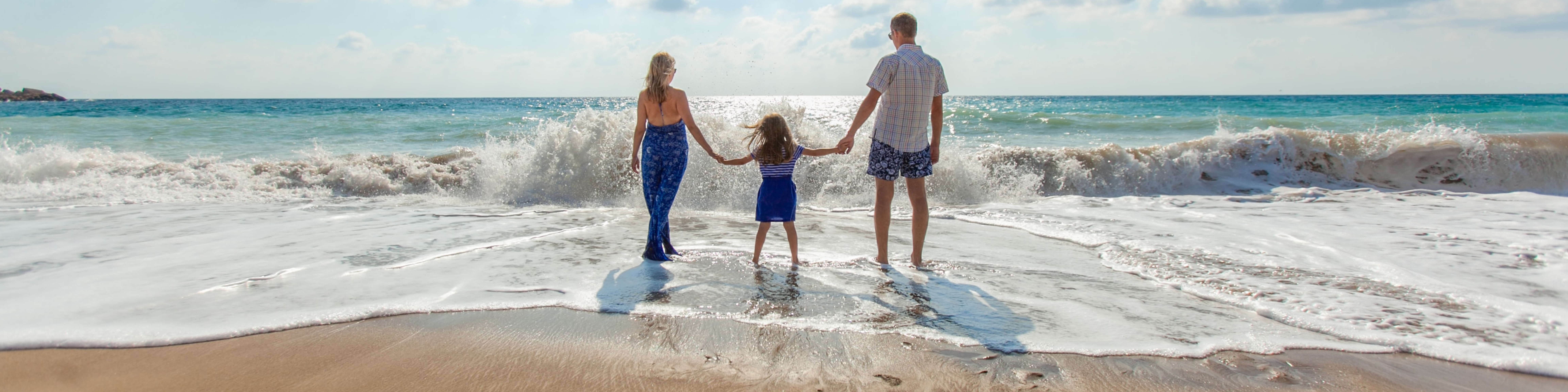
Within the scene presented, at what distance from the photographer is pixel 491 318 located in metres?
3.25

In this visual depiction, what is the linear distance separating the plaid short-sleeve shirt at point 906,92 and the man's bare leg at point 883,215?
0.30 meters

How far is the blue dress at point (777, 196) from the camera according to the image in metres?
4.24

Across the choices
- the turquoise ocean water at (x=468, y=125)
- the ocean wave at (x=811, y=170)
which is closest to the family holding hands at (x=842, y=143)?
the ocean wave at (x=811, y=170)

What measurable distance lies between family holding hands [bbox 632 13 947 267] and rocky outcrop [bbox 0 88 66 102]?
6874 centimetres

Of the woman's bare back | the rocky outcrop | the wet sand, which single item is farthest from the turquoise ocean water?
the rocky outcrop

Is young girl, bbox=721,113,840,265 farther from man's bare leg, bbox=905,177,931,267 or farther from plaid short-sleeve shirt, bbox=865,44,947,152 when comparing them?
man's bare leg, bbox=905,177,931,267

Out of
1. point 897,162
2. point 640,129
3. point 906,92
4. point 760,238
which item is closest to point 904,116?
point 906,92

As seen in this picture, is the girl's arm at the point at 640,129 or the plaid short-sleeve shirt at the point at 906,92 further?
the girl's arm at the point at 640,129

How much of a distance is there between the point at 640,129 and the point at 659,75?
487 millimetres

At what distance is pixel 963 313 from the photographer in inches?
131

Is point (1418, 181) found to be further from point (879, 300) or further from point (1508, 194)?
point (879, 300)

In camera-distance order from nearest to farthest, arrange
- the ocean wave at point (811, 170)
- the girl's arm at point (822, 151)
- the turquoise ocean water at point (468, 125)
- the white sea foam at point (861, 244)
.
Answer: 1. the white sea foam at point (861, 244)
2. the girl's arm at point (822, 151)
3. the ocean wave at point (811, 170)
4. the turquoise ocean water at point (468, 125)

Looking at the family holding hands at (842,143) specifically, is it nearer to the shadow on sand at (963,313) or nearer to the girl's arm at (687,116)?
the girl's arm at (687,116)

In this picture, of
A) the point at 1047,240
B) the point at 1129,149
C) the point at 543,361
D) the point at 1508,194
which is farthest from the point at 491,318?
the point at 1508,194
